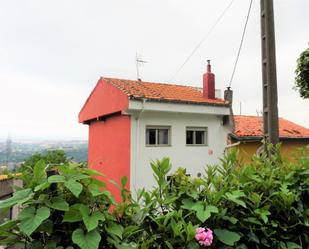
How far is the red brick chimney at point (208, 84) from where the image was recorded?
552 inches

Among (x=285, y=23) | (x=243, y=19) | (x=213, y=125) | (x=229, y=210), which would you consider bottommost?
(x=229, y=210)

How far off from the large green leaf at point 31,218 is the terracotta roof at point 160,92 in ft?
31.9

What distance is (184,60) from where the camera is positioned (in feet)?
40.9

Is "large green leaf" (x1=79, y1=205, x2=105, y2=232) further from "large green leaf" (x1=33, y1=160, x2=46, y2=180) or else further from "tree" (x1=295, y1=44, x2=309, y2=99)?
"tree" (x1=295, y1=44, x2=309, y2=99)

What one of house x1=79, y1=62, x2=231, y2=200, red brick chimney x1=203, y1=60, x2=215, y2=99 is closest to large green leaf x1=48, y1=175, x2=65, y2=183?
house x1=79, y1=62, x2=231, y2=200

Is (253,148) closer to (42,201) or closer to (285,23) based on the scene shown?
(285,23)

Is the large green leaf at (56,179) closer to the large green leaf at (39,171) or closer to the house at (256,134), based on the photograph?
the large green leaf at (39,171)

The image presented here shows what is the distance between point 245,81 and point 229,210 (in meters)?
11.7

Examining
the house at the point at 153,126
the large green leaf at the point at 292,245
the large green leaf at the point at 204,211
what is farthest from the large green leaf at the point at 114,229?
the house at the point at 153,126

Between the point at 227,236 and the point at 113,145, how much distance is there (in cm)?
1137

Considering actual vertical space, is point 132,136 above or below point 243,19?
below

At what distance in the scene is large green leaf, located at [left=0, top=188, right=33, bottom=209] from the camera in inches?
47.6

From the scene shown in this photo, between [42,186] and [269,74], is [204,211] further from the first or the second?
[269,74]

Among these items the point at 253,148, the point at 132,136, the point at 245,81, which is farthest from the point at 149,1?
the point at 253,148
